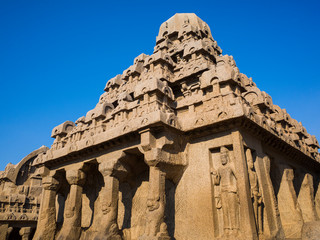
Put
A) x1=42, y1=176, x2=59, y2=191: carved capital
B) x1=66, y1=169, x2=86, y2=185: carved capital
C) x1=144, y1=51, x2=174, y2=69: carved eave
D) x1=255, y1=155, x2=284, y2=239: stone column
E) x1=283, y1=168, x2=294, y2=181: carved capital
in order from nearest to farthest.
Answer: x1=255, y1=155, x2=284, y2=239: stone column < x1=283, y1=168, x2=294, y2=181: carved capital < x1=66, y1=169, x2=86, y2=185: carved capital < x1=144, y1=51, x2=174, y2=69: carved eave < x1=42, y1=176, x2=59, y2=191: carved capital

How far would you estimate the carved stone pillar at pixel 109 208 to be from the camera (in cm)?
1108

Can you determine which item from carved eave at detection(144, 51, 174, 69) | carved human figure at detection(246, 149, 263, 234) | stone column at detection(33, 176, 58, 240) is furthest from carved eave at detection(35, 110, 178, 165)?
carved eave at detection(144, 51, 174, 69)

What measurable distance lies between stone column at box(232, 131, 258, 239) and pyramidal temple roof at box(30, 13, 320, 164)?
2.84 ft

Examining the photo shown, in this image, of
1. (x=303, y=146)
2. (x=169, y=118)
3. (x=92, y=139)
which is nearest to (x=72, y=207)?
(x=92, y=139)

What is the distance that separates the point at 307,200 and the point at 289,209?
347 centimetres

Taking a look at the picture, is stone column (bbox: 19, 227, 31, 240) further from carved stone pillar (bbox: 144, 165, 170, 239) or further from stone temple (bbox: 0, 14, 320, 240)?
carved stone pillar (bbox: 144, 165, 170, 239)

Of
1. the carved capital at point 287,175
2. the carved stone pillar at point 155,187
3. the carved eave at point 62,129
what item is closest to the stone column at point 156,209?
the carved stone pillar at point 155,187

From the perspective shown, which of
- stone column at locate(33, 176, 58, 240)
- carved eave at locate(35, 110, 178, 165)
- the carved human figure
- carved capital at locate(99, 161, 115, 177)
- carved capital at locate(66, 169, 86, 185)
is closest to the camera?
the carved human figure

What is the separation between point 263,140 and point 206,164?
3080mm

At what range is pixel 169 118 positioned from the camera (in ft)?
35.5

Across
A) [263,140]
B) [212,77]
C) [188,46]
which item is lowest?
[263,140]

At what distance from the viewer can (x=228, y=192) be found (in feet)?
32.1

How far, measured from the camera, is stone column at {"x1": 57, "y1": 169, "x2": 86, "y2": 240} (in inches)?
510

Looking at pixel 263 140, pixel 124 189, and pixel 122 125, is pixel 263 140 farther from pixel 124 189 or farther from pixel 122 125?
pixel 124 189
